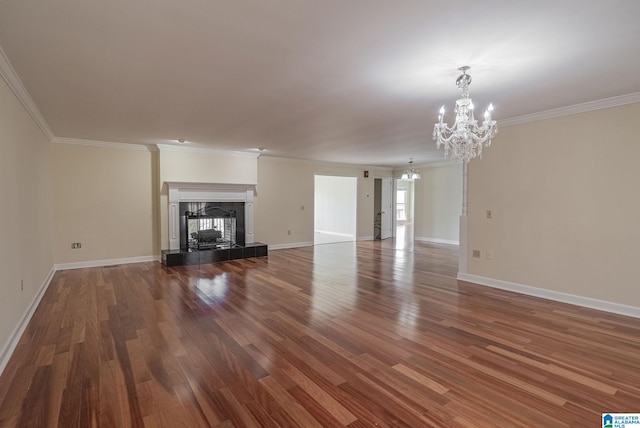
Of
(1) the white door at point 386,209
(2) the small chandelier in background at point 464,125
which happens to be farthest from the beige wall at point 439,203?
(2) the small chandelier in background at point 464,125

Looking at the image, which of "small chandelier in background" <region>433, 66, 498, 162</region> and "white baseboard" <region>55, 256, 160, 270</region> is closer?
"small chandelier in background" <region>433, 66, 498, 162</region>

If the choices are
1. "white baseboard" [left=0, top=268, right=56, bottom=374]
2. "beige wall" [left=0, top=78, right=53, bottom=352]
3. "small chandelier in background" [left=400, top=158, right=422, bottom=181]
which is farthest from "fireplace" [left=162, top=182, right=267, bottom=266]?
"small chandelier in background" [left=400, top=158, right=422, bottom=181]

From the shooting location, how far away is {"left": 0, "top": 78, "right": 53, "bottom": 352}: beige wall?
270 centimetres

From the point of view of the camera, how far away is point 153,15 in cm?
199

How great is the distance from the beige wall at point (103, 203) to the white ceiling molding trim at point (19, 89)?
56.2 inches

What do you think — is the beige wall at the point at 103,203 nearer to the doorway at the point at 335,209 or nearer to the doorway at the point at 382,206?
the doorway at the point at 335,209

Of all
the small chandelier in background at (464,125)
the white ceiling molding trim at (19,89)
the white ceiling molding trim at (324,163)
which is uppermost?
the white ceiling molding trim at (324,163)

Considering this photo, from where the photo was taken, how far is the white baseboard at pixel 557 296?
3705 millimetres

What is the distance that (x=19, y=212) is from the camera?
10.6 ft

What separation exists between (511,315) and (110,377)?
13.0ft

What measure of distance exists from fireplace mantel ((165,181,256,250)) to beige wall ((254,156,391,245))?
371 millimetres

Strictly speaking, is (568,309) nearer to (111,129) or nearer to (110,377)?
(110,377)

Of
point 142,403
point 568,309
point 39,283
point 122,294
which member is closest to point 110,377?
point 142,403

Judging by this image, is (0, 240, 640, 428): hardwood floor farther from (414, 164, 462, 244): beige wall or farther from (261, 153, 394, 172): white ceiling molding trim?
(414, 164, 462, 244): beige wall
